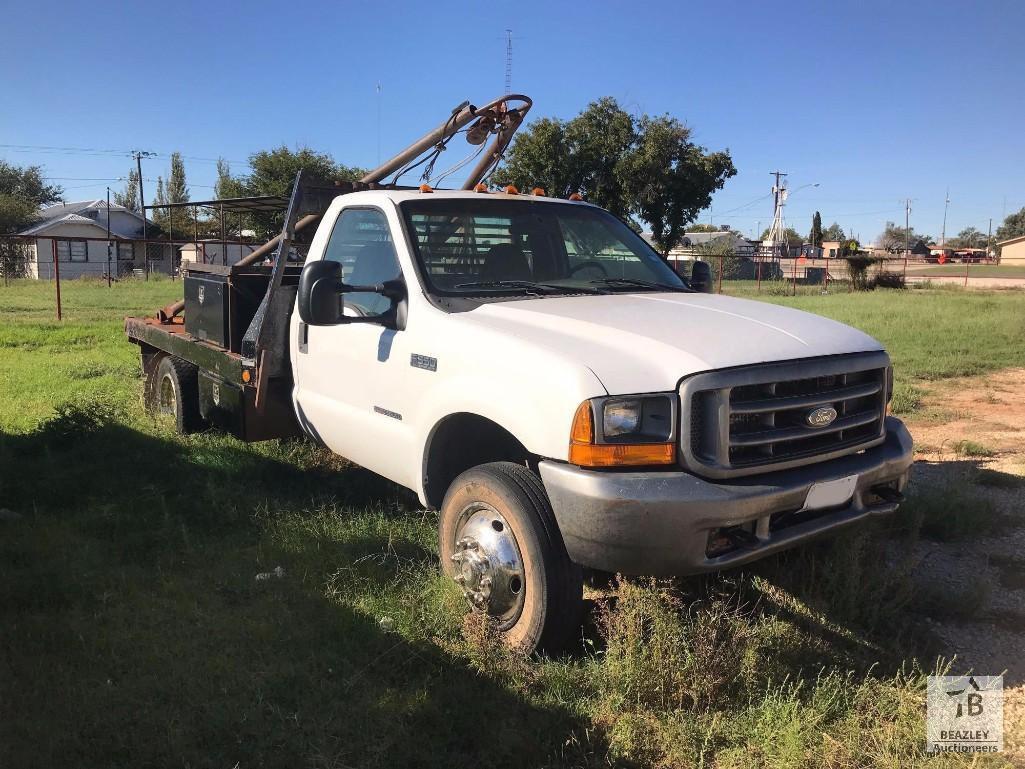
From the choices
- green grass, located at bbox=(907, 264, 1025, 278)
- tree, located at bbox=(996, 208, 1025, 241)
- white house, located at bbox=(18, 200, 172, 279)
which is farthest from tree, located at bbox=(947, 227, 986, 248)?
white house, located at bbox=(18, 200, 172, 279)

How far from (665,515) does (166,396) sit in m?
5.79

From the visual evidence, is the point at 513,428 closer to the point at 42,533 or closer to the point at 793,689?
the point at 793,689

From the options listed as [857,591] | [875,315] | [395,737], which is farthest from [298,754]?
[875,315]

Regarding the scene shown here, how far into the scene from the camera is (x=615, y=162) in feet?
115

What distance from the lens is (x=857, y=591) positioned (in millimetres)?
3697

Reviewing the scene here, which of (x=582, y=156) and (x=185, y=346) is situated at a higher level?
(x=582, y=156)

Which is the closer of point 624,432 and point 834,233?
point 624,432

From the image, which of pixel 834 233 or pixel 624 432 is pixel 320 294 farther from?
pixel 834 233

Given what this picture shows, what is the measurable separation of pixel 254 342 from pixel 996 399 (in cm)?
829

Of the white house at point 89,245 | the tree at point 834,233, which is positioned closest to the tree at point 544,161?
the white house at point 89,245

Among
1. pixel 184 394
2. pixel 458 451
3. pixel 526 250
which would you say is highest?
pixel 526 250

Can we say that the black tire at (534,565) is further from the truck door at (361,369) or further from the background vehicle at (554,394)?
the truck door at (361,369)

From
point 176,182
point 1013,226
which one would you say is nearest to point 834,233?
point 1013,226
